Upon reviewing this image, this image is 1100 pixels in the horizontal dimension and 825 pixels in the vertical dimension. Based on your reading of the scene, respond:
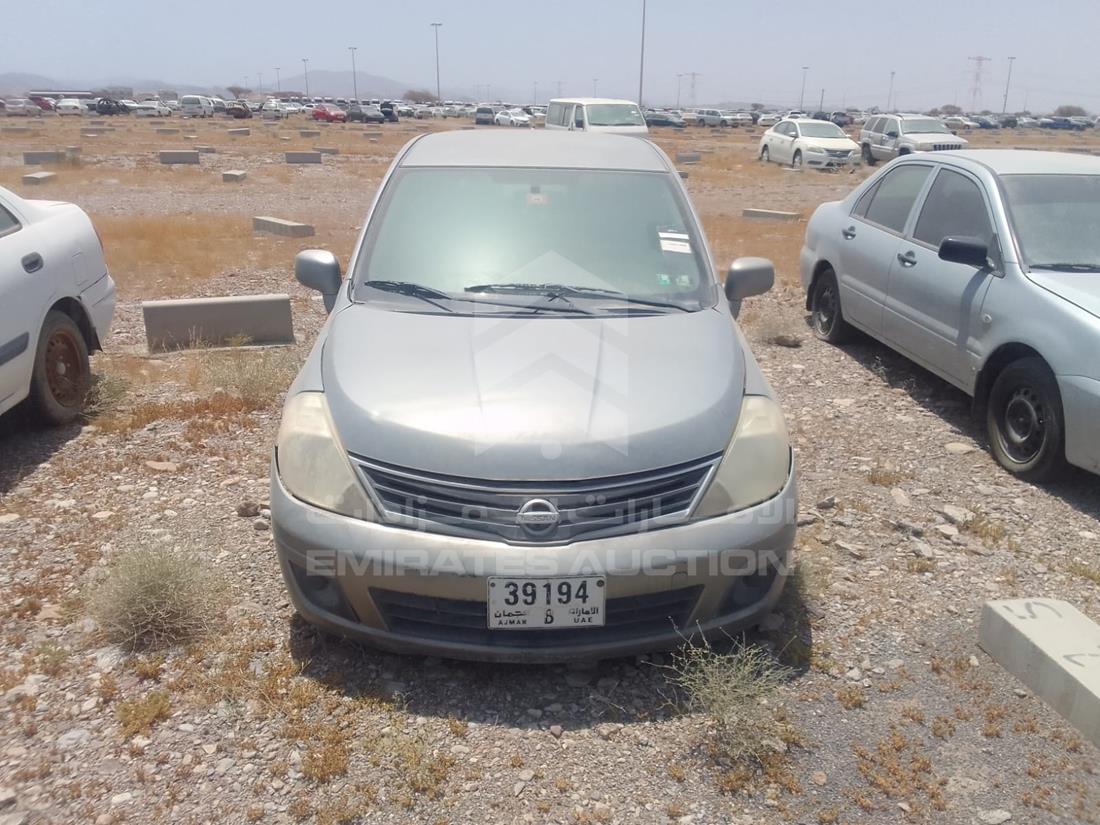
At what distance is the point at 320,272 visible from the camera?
412 cm

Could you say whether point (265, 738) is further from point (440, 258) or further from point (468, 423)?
point (440, 258)

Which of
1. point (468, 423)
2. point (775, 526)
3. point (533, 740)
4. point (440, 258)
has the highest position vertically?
point (440, 258)

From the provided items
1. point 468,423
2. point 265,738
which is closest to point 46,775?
point 265,738

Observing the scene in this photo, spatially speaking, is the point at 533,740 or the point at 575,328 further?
the point at 575,328

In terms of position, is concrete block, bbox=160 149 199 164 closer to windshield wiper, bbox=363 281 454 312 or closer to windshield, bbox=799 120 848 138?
windshield, bbox=799 120 848 138

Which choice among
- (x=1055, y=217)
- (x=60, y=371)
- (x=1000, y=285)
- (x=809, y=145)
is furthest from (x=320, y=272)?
(x=809, y=145)

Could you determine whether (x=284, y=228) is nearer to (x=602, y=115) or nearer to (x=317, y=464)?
(x=602, y=115)

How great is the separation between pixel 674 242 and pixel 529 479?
175cm

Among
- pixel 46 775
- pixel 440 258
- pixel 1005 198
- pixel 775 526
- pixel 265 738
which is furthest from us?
pixel 1005 198

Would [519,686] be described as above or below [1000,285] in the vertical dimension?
below

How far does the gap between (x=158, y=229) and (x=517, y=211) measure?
437 inches

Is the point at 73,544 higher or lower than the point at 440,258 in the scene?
lower

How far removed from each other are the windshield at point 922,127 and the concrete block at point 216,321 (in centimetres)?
2522

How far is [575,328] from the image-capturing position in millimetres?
3520
